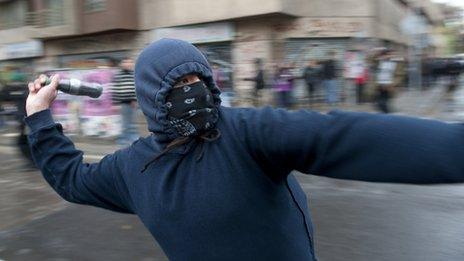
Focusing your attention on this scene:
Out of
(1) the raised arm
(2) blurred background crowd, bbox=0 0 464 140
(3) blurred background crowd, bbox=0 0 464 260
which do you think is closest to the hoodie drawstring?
(1) the raised arm

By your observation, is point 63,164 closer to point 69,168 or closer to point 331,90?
point 69,168

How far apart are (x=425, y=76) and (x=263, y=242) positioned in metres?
19.0

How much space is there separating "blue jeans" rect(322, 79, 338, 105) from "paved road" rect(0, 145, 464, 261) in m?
9.18

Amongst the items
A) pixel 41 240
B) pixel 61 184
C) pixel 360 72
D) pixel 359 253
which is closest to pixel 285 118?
pixel 61 184

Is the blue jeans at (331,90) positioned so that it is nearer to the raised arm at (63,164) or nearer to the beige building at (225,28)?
the beige building at (225,28)

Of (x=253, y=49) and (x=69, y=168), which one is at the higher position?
(x=69, y=168)

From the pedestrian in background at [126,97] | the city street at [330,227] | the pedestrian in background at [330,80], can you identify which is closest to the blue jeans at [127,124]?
the pedestrian in background at [126,97]

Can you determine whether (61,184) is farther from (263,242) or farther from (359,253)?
(359,253)

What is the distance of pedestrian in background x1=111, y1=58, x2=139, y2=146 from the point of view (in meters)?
9.82

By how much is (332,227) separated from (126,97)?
5.88m

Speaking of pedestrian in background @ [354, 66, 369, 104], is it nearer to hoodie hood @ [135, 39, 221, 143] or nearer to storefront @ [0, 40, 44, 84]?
hoodie hood @ [135, 39, 221, 143]

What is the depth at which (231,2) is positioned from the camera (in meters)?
18.5

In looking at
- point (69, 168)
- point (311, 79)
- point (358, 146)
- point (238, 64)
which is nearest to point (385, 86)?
point (311, 79)

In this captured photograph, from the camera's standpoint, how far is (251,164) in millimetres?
1447
